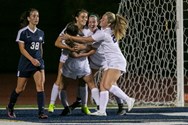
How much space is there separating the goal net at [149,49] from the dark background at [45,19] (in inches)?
309

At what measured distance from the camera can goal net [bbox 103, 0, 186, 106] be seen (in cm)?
1159

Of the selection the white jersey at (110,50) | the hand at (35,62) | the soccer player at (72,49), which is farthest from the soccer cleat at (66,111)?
the hand at (35,62)

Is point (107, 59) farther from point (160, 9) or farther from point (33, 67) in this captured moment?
point (160, 9)

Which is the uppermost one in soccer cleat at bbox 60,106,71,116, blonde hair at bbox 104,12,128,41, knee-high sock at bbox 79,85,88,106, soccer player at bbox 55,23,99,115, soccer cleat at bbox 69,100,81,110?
blonde hair at bbox 104,12,128,41

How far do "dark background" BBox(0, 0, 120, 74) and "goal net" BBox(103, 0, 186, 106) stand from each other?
7.85 m

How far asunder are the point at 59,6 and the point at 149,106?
32.8ft

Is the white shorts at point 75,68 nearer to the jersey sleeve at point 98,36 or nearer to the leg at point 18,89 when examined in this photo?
the jersey sleeve at point 98,36

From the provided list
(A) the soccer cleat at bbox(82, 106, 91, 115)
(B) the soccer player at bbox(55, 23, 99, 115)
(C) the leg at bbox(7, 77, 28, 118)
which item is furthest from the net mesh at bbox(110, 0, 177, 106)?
(C) the leg at bbox(7, 77, 28, 118)

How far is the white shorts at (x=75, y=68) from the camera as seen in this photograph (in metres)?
9.06

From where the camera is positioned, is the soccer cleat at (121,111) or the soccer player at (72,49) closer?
the soccer player at (72,49)

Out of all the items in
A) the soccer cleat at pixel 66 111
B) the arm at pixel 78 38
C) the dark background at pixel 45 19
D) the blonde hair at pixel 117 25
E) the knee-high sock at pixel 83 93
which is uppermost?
the dark background at pixel 45 19

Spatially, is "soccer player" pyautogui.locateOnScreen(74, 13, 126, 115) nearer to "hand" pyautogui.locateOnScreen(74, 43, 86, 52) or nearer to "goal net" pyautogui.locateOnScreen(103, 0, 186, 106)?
"hand" pyautogui.locateOnScreen(74, 43, 86, 52)

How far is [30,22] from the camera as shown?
28.6 feet

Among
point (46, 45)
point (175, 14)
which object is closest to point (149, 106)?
point (175, 14)
